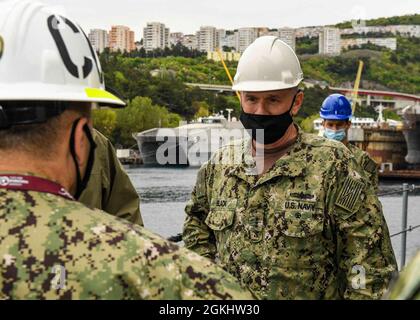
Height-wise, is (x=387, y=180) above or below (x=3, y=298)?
below

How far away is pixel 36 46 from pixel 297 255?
1.82 m

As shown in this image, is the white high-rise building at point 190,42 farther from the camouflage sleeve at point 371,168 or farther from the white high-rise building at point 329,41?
the camouflage sleeve at point 371,168

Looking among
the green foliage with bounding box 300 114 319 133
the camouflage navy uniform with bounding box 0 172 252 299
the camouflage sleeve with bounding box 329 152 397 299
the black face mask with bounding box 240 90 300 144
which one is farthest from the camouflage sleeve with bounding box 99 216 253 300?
the green foliage with bounding box 300 114 319 133

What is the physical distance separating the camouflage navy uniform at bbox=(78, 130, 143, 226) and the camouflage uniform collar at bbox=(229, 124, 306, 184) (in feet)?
1.53

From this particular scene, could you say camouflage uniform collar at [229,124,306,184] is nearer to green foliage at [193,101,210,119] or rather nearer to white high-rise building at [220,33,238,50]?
green foliage at [193,101,210,119]

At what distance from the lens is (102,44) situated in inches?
4702

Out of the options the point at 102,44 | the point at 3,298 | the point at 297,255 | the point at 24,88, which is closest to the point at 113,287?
the point at 3,298

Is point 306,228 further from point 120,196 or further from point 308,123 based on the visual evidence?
point 308,123

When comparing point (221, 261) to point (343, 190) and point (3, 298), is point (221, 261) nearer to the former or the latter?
point (343, 190)

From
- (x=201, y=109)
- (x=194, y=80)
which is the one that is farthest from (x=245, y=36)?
(x=201, y=109)

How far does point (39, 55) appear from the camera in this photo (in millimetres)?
1729

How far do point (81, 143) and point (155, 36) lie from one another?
14900 cm

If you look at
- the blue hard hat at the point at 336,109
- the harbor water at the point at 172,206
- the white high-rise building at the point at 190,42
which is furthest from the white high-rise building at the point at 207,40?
the blue hard hat at the point at 336,109

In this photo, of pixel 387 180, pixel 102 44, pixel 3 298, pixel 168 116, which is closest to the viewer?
pixel 3 298
